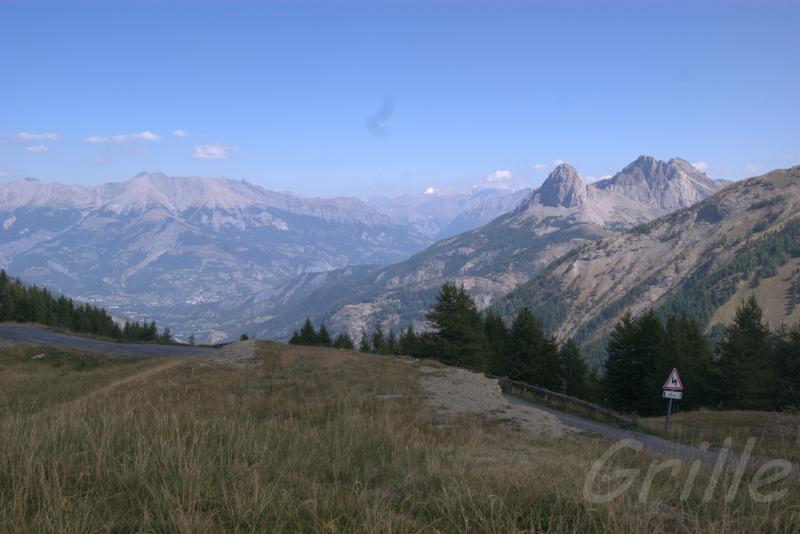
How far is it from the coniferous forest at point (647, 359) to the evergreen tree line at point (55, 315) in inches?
1607

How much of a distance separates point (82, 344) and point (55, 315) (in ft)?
164

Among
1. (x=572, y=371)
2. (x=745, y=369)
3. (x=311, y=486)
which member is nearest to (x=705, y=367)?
(x=745, y=369)

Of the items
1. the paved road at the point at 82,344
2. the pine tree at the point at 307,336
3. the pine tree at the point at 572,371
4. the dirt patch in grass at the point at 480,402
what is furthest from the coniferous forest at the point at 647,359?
Answer: the pine tree at the point at 307,336

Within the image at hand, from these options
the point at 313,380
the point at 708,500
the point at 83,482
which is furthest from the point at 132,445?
the point at 313,380

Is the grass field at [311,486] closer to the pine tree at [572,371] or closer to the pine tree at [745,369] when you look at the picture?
the pine tree at [745,369]

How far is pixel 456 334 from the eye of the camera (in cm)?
4600

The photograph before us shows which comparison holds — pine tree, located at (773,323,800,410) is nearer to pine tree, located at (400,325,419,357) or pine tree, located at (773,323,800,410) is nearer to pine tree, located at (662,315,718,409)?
pine tree, located at (662,315,718,409)

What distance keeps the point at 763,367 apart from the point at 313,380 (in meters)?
47.0

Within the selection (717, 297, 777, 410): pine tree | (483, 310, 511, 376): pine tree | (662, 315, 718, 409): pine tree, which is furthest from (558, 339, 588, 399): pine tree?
(717, 297, 777, 410): pine tree

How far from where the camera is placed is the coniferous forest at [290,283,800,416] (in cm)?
4431

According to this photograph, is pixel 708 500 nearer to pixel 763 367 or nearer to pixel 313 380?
pixel 313 380

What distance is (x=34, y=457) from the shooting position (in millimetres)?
4988

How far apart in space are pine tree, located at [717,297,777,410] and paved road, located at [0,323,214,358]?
46.3 m

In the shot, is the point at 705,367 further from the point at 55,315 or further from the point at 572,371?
the point at 55,315
